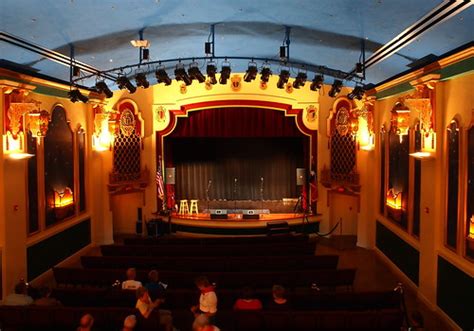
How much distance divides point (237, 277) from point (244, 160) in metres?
9.55

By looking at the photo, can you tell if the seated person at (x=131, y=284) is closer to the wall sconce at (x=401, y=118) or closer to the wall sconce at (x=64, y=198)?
the wall sconce at (x=64, y=198)

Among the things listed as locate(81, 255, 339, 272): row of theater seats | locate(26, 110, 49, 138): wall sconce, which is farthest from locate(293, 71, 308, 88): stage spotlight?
locate(26, 110, 49, 138): wall sconce

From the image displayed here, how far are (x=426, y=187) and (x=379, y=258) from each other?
12.8 ft

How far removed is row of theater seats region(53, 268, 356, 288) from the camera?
7828 millimetres

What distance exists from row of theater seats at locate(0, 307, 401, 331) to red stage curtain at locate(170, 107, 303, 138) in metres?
9.81

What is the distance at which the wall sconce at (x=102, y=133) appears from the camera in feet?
41.3

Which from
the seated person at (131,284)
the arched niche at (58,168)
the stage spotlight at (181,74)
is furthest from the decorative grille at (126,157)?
the seated person at (131,284)

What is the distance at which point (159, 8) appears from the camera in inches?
262

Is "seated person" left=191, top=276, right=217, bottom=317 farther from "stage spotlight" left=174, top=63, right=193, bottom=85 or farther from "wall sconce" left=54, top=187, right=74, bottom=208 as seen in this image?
"wall sconce" left=54, top=187, right=74, bottom=208

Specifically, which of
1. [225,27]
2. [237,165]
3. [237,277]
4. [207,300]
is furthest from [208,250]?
[237,165]

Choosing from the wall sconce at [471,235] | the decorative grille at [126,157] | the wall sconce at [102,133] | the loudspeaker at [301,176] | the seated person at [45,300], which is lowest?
the seated person at [45,300]

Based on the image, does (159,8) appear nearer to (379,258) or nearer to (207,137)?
(379,258)

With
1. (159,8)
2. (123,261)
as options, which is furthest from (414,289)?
(159,8)

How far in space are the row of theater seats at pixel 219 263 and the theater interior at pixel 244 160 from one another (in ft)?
0.13
